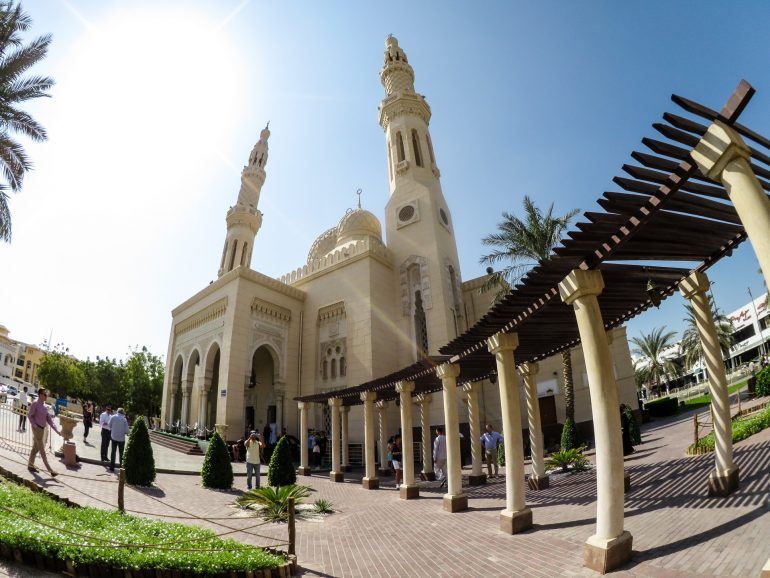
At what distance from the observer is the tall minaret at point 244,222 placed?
30.5m

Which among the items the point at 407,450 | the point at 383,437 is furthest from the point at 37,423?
the point at 383,437

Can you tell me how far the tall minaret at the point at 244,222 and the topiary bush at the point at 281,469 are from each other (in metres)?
20.3

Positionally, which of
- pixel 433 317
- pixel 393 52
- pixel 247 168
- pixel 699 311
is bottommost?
pixel 699 311

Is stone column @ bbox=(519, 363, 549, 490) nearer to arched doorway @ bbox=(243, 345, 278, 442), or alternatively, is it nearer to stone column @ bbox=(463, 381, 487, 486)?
stone column @ bbox=(463, 381, 487, 486)

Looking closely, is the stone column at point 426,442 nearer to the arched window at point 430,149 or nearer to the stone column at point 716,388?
the stone column at point 716,388

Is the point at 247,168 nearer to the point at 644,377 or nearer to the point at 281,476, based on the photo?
the point at 281,476

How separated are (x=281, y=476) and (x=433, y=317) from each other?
1239 cm

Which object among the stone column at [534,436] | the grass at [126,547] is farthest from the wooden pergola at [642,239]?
the grass at [126,547]

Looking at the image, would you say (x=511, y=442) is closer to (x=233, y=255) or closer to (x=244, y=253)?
(x=244, y=253)

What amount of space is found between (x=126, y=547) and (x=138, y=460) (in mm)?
6708

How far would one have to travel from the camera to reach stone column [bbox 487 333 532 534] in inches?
250

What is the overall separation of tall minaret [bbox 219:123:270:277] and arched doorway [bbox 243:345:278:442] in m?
7.64

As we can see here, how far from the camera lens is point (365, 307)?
22.7 metres

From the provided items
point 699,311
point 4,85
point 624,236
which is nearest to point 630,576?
point 624,236
